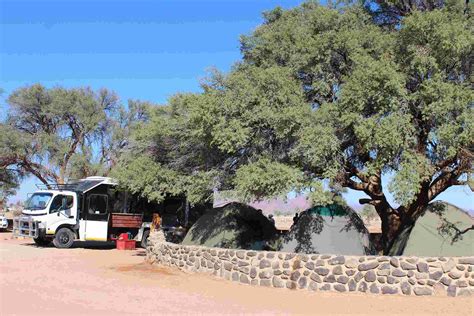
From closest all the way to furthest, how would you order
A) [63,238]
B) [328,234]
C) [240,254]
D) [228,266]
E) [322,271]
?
1. [322,271]
2. [240,254]
3. [228,266]
4. [328,234]
5. [63,238]

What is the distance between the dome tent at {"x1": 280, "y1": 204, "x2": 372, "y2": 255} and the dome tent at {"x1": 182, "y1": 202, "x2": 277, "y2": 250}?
2125 millimetres

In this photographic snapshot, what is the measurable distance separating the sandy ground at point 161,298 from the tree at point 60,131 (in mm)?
21933

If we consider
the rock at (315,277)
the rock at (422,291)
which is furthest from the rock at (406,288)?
the rock at (315,277)

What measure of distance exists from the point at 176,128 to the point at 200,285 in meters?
6.82

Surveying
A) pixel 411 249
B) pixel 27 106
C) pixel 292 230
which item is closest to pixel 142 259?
pixel 292 230

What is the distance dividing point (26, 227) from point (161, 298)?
49.3 feet

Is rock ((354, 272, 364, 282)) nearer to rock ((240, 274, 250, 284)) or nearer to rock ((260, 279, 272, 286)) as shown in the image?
rock ((260, 279, 272, 286))

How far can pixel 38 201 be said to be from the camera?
24219 millimetres

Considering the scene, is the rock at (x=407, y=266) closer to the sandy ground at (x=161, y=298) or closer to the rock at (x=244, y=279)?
the sandy ground at (x=161, y=298)

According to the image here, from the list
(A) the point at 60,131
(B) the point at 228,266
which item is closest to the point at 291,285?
(B) the point at 228,266

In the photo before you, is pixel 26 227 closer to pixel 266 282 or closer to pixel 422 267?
pixel 266 282

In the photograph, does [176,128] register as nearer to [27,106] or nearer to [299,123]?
[299,123]

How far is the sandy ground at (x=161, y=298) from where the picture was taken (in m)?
10.1

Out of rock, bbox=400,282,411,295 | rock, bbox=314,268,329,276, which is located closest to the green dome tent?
rock, bbox=400,282,411,295
